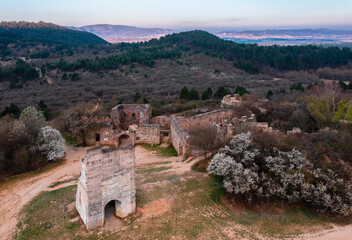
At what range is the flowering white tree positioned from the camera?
62.1 feet

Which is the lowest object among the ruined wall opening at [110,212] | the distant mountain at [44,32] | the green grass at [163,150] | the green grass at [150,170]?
the green grass at [163,150]

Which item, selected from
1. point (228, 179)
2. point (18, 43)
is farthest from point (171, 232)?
point (18, 43)

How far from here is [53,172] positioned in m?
18.0

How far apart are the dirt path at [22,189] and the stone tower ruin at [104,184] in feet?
11.0

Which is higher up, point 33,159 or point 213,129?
point 213,129

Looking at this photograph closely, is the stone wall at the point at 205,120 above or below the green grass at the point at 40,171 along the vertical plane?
above

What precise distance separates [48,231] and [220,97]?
30693 millimetres

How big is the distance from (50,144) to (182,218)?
12.1m

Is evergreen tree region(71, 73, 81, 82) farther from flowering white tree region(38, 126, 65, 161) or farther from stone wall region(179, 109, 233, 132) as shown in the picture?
stone wall region(179, 109, 233, 132)

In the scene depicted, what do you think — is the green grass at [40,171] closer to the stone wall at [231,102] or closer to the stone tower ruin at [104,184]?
the stone tower ruin at [104,184]

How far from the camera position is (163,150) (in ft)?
71.4

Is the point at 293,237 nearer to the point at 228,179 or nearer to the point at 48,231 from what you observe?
the point at 228,179

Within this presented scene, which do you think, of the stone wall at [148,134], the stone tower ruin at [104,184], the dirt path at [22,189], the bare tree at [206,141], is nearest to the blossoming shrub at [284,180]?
the bare tree at [206,141]

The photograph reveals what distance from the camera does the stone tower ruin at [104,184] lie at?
35.0 feet
